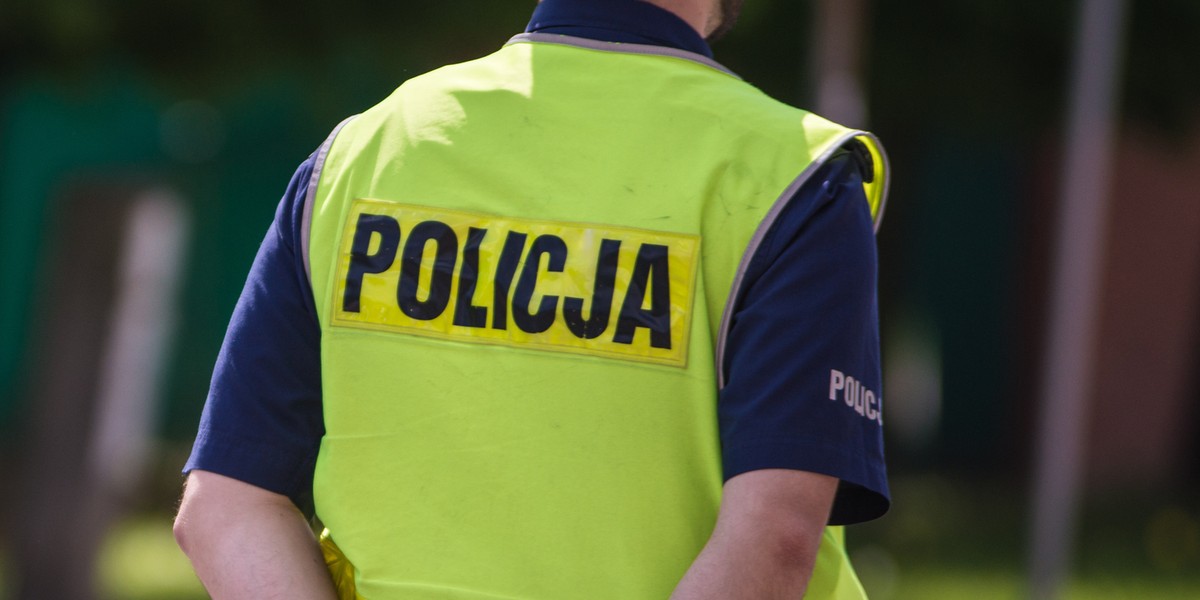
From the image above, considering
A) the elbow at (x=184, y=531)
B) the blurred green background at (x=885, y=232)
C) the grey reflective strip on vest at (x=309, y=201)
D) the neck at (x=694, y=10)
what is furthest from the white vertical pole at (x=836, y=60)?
the elbow at (x=184, y=531)

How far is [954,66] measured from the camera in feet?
30.1

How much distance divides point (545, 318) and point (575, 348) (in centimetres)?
4

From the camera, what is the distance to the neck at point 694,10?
182cm

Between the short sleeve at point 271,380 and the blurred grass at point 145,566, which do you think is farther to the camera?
the blurred grass at point 145,566

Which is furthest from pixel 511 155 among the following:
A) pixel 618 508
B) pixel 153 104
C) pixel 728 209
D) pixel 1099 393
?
pixel 1099 393

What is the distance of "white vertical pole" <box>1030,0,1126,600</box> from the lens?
5.46 meters

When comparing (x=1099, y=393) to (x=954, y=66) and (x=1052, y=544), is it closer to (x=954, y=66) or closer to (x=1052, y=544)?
(x=954, y=66)

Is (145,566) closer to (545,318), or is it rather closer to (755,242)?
(545,318)

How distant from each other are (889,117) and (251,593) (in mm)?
9060

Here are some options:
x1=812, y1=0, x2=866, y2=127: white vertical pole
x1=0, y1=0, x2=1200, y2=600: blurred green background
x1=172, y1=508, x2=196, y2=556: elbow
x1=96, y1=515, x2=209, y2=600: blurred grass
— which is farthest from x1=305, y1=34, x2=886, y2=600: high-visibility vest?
x1=96, y1=515, x2=209, y2=600: blurred grass

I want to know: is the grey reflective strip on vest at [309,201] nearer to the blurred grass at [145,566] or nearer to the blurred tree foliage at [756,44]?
the blurred tree foliage at [756,44]

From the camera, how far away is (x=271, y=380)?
1.81 metres

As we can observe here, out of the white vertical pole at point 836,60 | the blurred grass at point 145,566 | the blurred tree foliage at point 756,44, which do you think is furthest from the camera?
the blurred grass at point 145,566

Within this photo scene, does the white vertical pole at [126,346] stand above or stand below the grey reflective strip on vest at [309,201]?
below
